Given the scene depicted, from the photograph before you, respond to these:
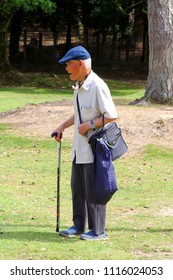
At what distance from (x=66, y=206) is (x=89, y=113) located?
3026 mm

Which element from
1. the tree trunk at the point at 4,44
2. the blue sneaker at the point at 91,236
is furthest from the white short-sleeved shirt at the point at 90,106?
the tree trunk at the point at 4,44

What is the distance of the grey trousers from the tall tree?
2241 centimetres

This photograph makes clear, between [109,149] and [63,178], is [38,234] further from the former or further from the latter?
[63,178]

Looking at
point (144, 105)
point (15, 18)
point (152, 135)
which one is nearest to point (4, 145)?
point (152, 135)

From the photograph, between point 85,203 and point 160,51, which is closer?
point 85,203

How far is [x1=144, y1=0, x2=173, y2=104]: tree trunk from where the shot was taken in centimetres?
1988

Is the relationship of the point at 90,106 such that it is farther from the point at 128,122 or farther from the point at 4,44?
the point at 4,44

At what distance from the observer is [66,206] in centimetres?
978

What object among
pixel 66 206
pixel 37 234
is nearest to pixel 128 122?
pixel 66 206

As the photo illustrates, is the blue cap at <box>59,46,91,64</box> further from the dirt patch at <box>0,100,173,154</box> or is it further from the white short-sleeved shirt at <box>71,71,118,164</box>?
the dirt patch at <box>0,100,173,154</box>

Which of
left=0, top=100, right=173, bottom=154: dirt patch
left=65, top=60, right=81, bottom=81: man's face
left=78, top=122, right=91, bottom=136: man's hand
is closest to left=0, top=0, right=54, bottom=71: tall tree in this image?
left=0, top=100, right=173, bottom=154: dirt patch

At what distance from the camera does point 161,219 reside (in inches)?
350

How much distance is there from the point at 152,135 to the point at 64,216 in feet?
22.9

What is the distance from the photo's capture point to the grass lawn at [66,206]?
6.74 meters
